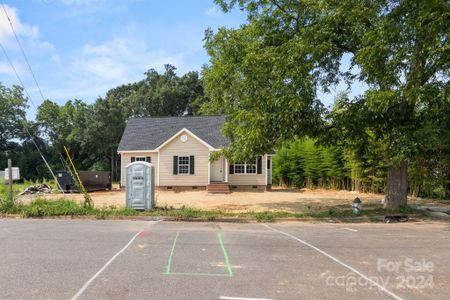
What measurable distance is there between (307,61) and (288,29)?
7.79 ft

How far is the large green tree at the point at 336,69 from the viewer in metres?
12.1

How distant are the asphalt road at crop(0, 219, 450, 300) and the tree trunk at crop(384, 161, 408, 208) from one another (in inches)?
152

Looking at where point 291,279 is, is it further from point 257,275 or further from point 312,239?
point 312,239

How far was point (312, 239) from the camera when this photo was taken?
30.7 ft

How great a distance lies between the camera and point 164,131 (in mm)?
31000

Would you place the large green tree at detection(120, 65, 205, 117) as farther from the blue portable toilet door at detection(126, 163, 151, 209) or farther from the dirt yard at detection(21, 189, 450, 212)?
the blue portable toilet door at detection(126, 163, 151, 209)

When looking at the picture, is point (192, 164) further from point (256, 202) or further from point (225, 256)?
point (225, 256)

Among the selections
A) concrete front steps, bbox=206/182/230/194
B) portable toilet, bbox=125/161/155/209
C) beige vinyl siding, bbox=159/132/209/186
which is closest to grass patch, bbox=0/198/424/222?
portable toilet, bbox=125/161/155/209

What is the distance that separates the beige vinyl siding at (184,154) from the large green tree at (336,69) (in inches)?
432

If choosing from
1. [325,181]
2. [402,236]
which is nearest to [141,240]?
[402,236]

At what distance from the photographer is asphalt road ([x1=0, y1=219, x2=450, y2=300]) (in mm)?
5156

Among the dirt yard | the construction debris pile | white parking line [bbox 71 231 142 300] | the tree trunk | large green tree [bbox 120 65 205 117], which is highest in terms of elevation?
large green tree [bbox 120 65 205 117]

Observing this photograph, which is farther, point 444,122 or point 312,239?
point 444,122

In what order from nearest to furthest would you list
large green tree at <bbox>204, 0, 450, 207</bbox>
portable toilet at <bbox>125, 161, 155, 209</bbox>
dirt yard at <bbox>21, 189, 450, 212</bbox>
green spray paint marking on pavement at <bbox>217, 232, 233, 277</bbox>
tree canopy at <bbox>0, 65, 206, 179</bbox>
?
green spray paint marking on pavement at <bbox>217, 232, 233, 277</bbox>
large green tree at <bbox>204, 0, 450, 207</bbox>
portable toilet at <bbox>125, 161, 155, 209</bbox>
dirt yard at <bbox>21, 189, 450, 212</bbox>
tree canopy at <bbox>0, 65, 206, 179</bbox>
